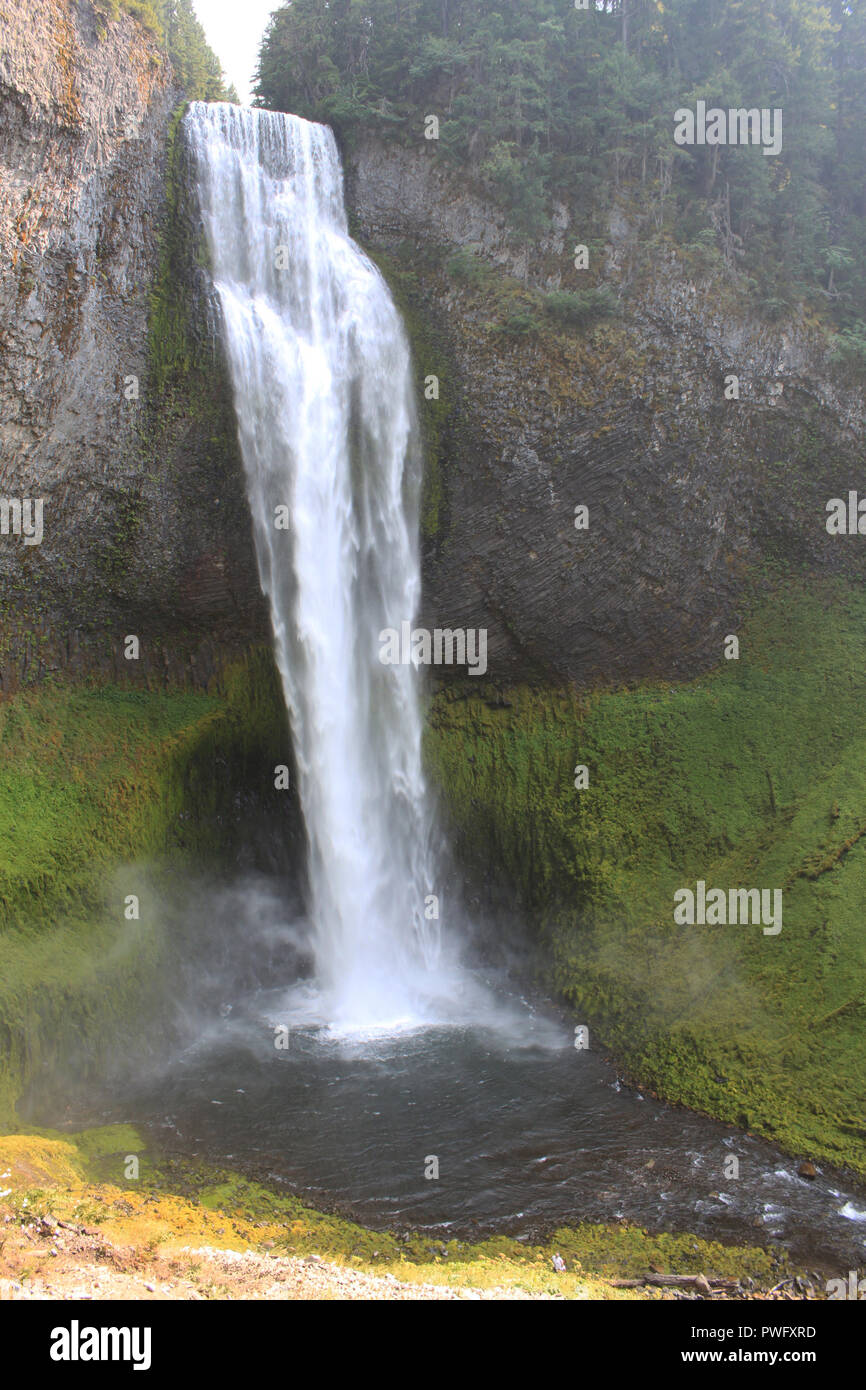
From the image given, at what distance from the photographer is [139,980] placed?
47.9 feet

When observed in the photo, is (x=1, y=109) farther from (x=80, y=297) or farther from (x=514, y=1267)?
(x=514, y=1267)

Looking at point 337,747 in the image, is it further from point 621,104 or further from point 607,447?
point 621,104

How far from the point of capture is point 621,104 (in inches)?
759

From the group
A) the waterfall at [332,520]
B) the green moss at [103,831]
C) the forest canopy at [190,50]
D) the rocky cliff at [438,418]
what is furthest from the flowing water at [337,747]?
the forest canopy at [190,50]

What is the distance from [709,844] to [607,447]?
710 cm

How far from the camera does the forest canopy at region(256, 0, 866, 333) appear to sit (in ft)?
61.5

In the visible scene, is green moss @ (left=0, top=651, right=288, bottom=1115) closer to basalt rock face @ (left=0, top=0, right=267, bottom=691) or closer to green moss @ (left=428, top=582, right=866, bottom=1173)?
basalt rock face @ (left=0, top=0, right=267, bottom=691)

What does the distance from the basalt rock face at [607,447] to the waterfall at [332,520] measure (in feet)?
3.40

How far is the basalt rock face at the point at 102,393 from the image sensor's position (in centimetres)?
1420

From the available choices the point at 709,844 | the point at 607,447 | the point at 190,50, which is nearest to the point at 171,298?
the point at 607,447

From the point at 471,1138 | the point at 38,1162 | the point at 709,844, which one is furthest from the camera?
the point at 709,844

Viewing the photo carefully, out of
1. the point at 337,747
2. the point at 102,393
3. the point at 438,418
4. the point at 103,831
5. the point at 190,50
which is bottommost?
the point at 103,831

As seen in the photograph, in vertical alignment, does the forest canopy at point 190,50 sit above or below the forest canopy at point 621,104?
above

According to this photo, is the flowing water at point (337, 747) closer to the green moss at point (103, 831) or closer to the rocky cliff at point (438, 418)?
the rocky cliff at point (438, 418)
